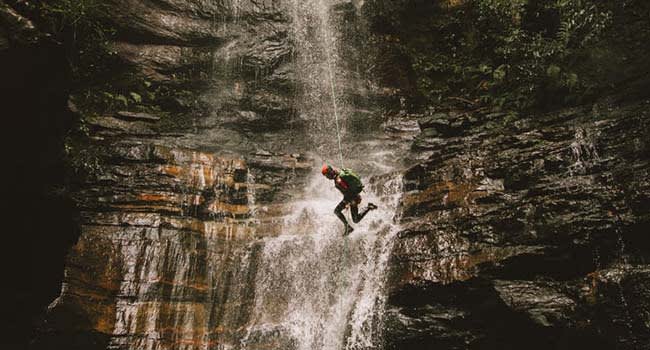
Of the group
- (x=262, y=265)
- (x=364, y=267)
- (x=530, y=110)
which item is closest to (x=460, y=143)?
(x=530, y=110)

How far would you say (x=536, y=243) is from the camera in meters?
7.86

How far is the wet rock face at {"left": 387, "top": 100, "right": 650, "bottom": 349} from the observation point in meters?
7.20

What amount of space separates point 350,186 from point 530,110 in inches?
192

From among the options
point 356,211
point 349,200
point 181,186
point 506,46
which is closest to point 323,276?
point 356,211

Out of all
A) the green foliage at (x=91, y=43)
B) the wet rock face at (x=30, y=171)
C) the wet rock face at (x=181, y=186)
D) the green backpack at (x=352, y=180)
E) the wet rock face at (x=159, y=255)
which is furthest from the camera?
the green foliage at (x=91, y=43)

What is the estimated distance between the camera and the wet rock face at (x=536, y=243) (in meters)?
7.20

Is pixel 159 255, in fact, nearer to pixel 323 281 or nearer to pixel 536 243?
pixel 323 281

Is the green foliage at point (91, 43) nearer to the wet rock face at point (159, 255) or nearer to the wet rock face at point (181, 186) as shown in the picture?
the wet rock face at point (181, 186)

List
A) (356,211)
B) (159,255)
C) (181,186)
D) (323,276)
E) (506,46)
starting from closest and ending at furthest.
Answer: (159,255), (323,276), (356,211), (181,186), (506,46)

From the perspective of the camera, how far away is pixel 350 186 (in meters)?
10.1

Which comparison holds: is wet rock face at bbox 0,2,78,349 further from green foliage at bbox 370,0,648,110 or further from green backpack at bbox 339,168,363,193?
green foliage at bbox 370,0,648,110

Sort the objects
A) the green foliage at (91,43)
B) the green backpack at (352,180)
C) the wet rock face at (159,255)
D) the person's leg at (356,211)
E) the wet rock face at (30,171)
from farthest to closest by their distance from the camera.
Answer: the green foliage at (91,43) → the person's leg at (356,211) → the green backpack at (352,180) → the wet rock face at (159,255) → the wet rock face at (30,171)

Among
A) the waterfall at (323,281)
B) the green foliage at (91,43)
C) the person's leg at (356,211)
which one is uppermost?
the green foliage at (91,43)

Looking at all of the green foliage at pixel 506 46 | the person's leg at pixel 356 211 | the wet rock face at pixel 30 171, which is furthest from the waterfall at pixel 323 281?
the green foliage at pixel 506 46
